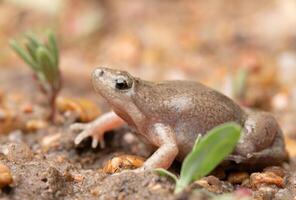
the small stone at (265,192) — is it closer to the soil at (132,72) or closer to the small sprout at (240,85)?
the soil at (132,72)

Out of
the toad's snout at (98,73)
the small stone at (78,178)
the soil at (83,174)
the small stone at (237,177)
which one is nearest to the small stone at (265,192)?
the soil at (83,174)

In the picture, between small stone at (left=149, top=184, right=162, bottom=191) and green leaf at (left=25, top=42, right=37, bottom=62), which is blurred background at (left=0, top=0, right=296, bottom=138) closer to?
green leaf at (left=25, top=42, right=37, bottom=62)

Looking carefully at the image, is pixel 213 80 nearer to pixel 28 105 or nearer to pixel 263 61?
pixel 263 61

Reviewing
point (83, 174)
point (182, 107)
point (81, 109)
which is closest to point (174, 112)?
point (182, 107)

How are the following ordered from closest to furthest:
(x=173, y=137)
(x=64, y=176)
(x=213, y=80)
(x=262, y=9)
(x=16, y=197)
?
(x=16, y=197), (x=64, y=176), (x=173, y=137), (x=213, y=80), (x=262, y=9)

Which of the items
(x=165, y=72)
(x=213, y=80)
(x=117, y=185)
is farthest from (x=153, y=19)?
(x=117, y=185)
